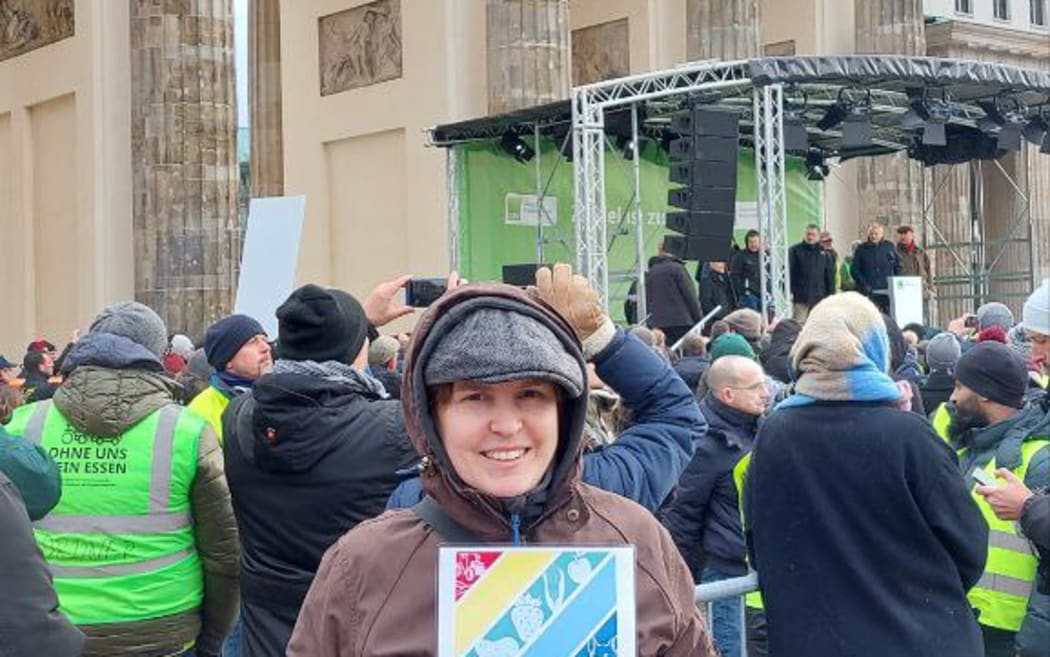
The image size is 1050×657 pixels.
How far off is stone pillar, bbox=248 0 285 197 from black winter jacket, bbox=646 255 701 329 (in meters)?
9.37

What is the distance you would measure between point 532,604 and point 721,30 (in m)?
25.4

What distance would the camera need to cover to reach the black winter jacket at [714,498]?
6551 millimetres

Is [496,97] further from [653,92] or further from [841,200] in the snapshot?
[841,200]

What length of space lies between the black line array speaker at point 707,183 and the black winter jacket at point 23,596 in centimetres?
1513

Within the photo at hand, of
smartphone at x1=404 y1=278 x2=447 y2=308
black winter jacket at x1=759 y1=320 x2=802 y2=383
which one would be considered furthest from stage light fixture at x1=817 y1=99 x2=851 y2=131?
smartphone at x1=404 y1=278 x2=447 y2=308

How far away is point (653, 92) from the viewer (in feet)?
62.2

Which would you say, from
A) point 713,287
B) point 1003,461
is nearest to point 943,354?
point 1003,461

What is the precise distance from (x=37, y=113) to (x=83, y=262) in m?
2.92

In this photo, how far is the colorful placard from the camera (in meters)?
Answer: 2.24

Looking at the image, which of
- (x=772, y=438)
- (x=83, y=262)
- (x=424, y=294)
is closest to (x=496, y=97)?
(x=83, y=262)

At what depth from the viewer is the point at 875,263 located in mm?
24047

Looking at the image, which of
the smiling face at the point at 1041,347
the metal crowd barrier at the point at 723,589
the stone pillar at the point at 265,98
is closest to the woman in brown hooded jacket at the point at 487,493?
the metal crowd barrier at the point at 723,589

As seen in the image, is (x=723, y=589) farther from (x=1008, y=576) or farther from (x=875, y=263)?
(x=875, y=263)

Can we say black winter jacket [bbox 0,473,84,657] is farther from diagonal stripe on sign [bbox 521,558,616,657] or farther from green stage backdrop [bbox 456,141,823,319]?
green stage backdrop [bbox 456,141,823,319]
